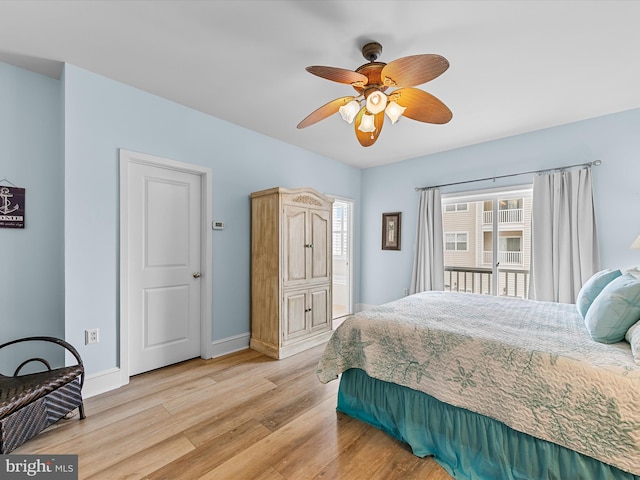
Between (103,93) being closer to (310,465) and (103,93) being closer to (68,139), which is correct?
(68,139)

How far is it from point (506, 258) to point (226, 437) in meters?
3.80

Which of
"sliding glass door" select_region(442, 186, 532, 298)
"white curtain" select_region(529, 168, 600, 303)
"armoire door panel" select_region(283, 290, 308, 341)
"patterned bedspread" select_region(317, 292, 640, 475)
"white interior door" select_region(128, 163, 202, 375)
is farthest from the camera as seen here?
"sliding glass door" select_region(442, 186, 532, 298)

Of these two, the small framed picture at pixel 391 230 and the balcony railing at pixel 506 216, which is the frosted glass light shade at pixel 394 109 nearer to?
the balcony railing at pixel 506 216

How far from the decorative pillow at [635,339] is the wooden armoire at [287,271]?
262cm

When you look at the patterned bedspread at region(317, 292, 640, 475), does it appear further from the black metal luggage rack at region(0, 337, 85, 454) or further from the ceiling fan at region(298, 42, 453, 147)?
the black metal luggage rack at region(0, 337, 85, 454)

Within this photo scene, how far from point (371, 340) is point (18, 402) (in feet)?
6.90

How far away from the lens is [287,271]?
10.7 ft

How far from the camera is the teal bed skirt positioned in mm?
1325

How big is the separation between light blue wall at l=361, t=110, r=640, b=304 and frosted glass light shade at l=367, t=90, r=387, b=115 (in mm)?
2705

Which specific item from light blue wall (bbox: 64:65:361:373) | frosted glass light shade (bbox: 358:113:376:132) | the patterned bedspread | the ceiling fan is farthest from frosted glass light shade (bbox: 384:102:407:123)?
light blue wall (bbox: 64:65:361:373)

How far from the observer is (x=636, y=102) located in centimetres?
279

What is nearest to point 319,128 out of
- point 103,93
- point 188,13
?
point 188,13

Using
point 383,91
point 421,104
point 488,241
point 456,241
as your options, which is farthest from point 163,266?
point 488,241

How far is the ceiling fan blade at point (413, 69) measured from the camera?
4.93ft
